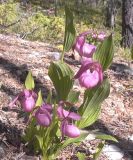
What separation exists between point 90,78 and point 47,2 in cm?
2468

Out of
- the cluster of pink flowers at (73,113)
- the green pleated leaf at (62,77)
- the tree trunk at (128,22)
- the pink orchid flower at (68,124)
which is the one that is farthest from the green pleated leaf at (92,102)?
the tree trunk at (128,22)

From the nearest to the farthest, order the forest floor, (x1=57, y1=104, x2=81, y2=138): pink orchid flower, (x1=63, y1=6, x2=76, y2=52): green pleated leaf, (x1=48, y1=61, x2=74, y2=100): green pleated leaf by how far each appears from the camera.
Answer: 1. (x1=57, y1=104, x2=81, y2=138): pink orchid flower
2. (x1=63, y1=6, x2=76, y2=52): green pleated leaf
3. (x1=48, y1=61, x2=74, y2=100): green pleated leaf
4. the forest floor

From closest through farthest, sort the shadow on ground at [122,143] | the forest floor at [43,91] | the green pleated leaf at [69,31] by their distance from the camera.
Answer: the green pleated leaf at [69,31] → the forest floor at [43,91] → the shadow on ground at [122,143]

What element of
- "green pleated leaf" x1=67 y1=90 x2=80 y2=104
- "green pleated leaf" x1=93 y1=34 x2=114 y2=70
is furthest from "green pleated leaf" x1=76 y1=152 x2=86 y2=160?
"green pleated leaf" x1=93 y1=34 x2=114 y2=70

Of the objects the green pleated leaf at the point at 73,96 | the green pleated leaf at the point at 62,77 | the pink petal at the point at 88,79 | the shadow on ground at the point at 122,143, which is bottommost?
the shadow on ground at the point at 122,143

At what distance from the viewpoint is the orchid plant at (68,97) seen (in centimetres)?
201

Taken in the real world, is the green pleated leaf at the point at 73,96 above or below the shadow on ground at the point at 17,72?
above

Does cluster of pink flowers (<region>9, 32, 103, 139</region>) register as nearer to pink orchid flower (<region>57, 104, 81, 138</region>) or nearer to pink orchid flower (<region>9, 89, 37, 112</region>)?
pink orchid flower (<region>57, 104, 81, 138</region>)

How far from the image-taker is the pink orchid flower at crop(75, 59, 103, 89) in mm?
1989

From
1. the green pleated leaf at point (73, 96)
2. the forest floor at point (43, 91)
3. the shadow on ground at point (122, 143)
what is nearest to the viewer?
the green pleated leaf at point (73, 96)

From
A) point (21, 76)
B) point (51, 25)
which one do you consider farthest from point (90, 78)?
point (51, 25)

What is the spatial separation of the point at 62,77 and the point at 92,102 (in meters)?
0.24

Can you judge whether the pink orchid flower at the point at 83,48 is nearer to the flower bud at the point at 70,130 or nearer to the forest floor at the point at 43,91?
the flower bud at the point at 70,130

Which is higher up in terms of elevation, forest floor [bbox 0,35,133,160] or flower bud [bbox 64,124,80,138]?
flower bud [bbox 64,124,80,138]
